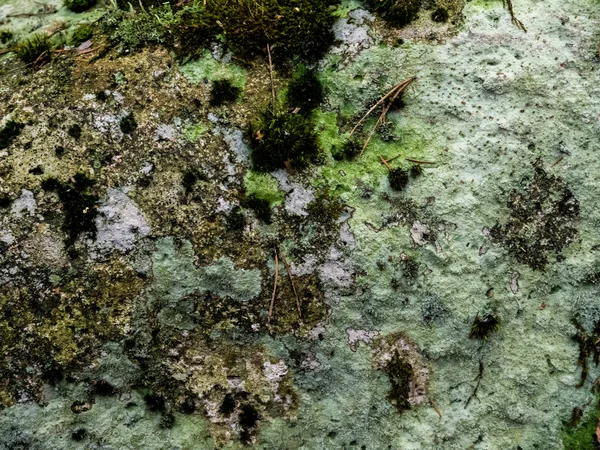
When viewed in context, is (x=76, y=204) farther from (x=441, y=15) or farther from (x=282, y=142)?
(x=441, y=15)

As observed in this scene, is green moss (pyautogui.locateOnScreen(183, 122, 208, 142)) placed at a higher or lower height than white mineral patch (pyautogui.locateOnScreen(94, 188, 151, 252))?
higher

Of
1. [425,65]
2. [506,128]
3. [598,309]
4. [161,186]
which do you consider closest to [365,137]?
[425,65]

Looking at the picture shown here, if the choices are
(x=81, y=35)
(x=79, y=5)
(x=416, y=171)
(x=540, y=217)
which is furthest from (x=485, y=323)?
(x=79, y=5)

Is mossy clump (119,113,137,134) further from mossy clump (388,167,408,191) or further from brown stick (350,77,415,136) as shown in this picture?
mossy clump (388,167,408,191)

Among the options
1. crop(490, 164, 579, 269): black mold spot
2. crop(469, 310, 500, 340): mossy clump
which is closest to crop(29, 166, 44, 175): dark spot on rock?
crop(469, 310, 500, 340): mossy clump

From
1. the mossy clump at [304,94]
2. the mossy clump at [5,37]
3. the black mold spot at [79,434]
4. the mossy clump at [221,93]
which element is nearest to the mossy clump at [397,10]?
the mossy clump at [304,94]

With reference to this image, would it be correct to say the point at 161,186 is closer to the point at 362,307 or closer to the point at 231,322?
the point at 231,322
